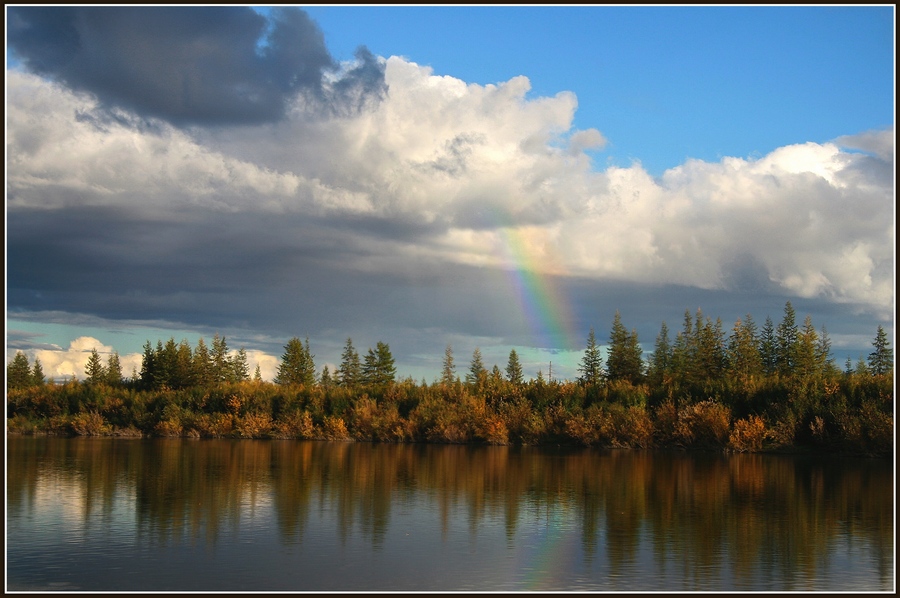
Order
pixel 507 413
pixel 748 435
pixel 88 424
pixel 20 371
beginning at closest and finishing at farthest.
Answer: pixel 748 435
pixel 507 413
pixel 88 424
pixel 20 371

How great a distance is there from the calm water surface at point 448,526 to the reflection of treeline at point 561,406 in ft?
16.7

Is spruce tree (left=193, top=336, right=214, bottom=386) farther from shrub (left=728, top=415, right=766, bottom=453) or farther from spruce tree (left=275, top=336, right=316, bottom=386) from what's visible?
shrub (left=728, top=415, right=766, bottom=453)

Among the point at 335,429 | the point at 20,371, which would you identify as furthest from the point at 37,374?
the point at 335,429

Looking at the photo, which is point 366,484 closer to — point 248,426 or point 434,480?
point 434,480

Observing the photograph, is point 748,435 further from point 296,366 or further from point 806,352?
point 296,366

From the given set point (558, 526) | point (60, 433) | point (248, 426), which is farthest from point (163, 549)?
point (60, 433)

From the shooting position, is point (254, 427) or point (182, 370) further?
point (182, 370)

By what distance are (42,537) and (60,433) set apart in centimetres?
4280

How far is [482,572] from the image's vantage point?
1562cm

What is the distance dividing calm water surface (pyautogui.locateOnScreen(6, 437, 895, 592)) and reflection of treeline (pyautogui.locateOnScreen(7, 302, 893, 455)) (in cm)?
509

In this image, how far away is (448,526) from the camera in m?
20.2

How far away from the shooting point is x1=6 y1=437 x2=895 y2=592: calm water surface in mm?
15078

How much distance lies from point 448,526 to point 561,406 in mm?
26651

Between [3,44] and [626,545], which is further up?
[3,44]
